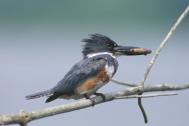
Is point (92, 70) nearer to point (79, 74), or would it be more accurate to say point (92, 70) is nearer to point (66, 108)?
point (79, 74)

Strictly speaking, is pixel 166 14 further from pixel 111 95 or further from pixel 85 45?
pixel 111 95

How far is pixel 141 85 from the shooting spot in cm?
160

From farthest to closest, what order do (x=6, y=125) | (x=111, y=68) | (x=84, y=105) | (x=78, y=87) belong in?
(x=111, y=68) → (x=78, y=87) → (x=84, y=105) → (x=6, y=125)

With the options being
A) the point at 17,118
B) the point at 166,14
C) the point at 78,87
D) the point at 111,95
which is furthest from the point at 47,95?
the point at 166,14

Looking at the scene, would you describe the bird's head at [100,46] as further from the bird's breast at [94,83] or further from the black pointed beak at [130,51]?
the bird's breast at [94,83]

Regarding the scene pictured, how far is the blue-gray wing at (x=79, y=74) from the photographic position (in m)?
1.85

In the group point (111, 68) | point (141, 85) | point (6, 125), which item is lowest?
point (6, 125)

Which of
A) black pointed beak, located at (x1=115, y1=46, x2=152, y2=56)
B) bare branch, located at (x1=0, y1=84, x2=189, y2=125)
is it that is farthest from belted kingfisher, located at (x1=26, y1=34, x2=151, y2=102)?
bare branch, located at (x1=0, y1=84, x2=189, y2=125)

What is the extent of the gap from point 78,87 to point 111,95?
365 mm

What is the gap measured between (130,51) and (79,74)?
0.16m

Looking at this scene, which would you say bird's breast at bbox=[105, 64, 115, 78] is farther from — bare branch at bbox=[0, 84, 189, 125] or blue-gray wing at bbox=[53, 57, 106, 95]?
bare branch at bbox=[0, 84, 189, 125]

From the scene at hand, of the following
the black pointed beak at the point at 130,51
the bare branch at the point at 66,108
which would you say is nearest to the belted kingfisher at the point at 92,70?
the black pointed beak at the point at 130,51

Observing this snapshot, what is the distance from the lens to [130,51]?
74.0 inches

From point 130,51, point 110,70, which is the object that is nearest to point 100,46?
point 110,70
